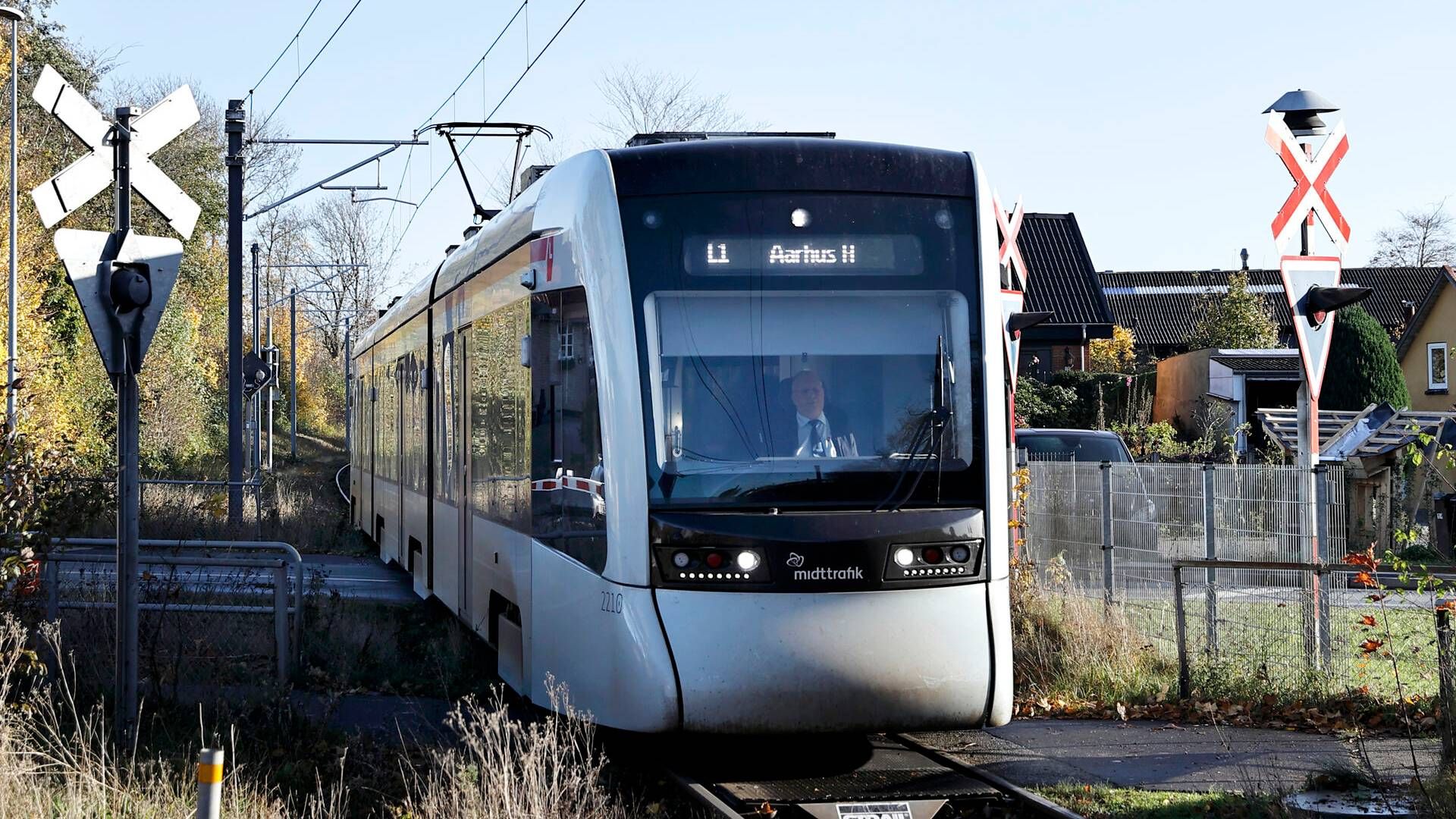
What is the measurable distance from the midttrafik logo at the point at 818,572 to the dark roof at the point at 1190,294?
201 ft

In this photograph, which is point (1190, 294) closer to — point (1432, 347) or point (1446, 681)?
point (1432, 347)

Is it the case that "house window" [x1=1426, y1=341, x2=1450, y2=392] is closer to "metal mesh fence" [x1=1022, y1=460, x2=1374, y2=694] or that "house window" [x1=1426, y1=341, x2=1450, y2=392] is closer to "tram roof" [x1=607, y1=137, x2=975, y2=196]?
"metal mesh fence" [x1=1022, y1=460, x2=1374, y2=694]

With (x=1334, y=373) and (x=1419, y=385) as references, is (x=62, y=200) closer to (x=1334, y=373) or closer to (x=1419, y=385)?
(x=1334, y=373)

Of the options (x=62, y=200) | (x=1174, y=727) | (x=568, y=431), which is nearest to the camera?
(x=568, y=431)

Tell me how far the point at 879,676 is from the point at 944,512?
0.88 metres

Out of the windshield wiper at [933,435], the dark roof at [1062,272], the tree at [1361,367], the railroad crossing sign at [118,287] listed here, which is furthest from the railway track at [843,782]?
the dark roof at [1062,272]

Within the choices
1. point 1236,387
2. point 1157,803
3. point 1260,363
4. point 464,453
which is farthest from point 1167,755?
point 1260,363

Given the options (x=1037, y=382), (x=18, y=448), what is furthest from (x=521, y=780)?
(x=1037, y=382)

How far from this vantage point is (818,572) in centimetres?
805

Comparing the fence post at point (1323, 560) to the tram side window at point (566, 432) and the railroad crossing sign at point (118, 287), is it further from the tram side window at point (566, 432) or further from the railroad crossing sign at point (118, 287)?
the railroad crossing sign at point (118, 287)

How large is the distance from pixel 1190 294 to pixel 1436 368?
86.3 feet

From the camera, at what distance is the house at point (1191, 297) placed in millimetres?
70812

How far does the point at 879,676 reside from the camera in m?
8.10

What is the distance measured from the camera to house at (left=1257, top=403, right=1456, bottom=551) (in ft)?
76.7
